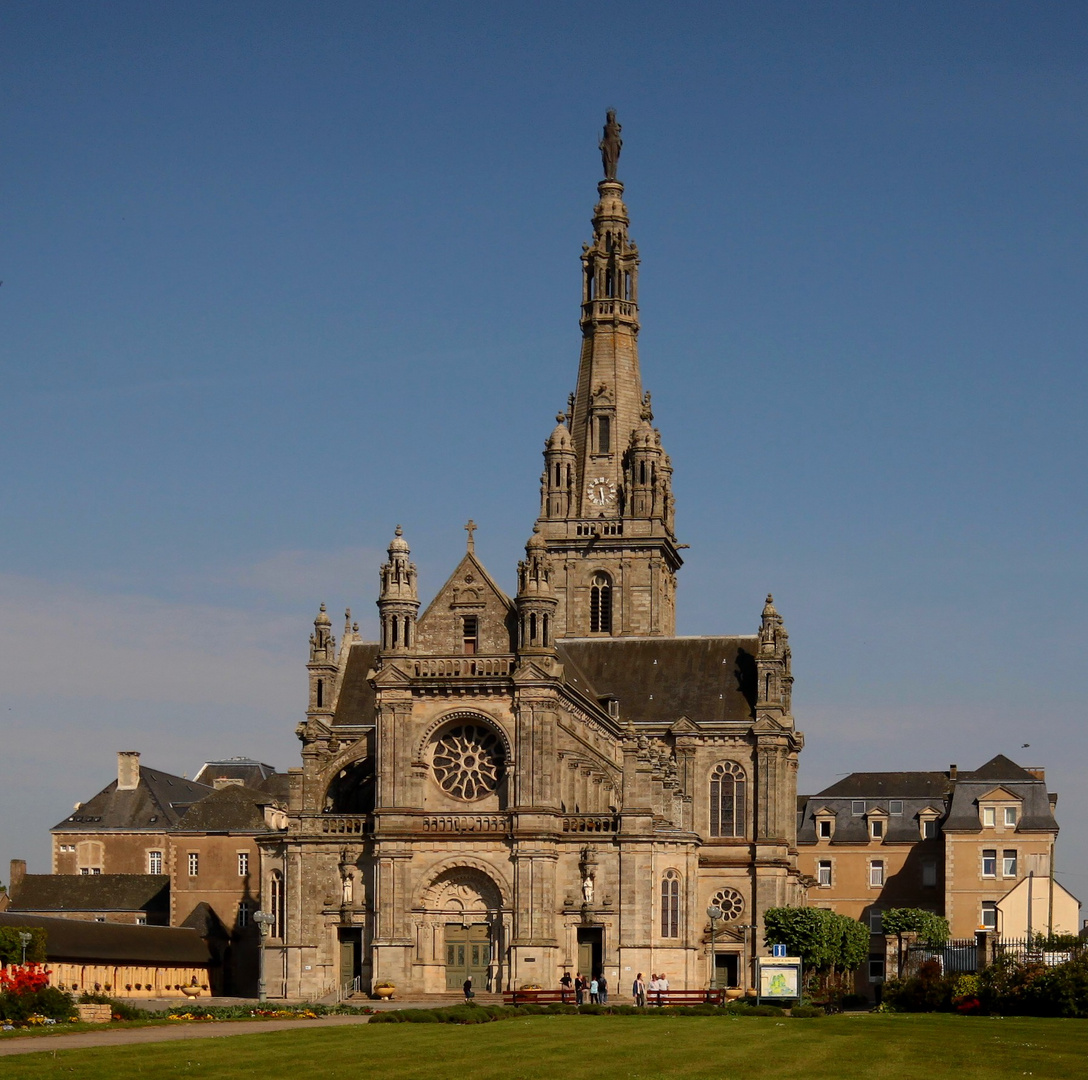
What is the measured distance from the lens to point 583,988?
7650 centimetres

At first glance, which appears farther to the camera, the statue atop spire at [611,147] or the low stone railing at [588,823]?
the statue atop spire at [611,147]

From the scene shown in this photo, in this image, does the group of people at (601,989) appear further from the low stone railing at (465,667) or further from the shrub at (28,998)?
the shrub at (28,998)

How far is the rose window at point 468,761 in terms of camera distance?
82.6 metres

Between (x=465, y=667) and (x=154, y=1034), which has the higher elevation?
(x=465, y=667)

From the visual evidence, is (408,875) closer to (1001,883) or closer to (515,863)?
(515,863)

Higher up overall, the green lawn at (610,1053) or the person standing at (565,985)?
the green lawn at (610,1053)

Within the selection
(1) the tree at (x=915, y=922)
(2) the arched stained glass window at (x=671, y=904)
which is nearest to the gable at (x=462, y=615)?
(2) the arched stained glass window at (x=671, y=904)

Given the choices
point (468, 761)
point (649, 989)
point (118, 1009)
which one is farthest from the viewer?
point (468, 761)

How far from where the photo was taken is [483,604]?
83.4m

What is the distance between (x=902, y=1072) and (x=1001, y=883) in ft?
212

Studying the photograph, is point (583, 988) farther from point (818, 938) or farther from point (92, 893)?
point (92, 893)

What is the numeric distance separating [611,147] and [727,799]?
3831 centimetres

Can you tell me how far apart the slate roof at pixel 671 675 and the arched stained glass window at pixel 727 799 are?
2.44m

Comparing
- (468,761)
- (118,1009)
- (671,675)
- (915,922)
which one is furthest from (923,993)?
(671,675)
